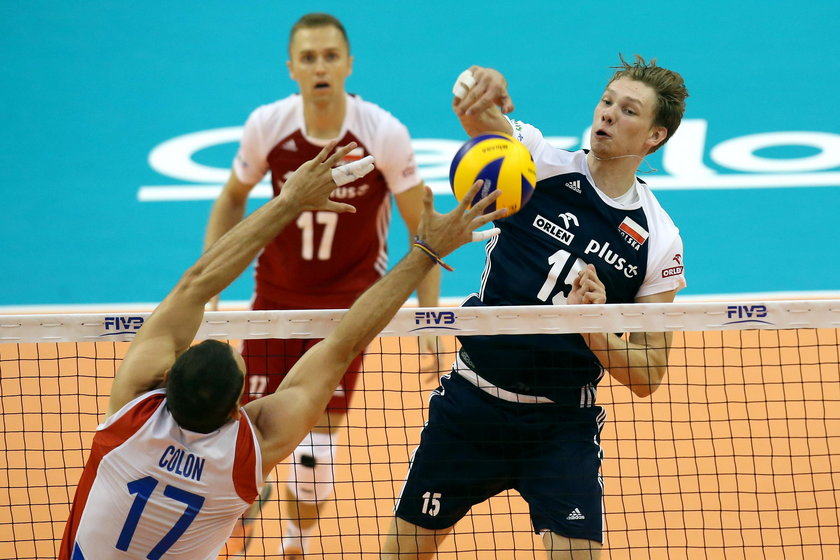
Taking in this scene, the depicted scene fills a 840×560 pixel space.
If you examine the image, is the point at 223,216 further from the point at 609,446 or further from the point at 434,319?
the point at 609,446

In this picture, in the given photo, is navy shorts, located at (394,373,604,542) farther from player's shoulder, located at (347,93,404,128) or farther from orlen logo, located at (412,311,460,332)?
player's shoulder, located at (347,93,404,128)

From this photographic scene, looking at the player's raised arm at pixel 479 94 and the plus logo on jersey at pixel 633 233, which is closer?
the player's raised arm at pixel 479 94

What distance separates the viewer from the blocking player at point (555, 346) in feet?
16.3

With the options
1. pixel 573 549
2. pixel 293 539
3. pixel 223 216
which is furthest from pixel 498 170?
pixel 223 216

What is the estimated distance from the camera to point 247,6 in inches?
600

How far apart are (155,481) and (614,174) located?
2657 millimetres

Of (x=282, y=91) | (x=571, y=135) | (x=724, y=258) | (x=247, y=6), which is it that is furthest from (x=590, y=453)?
(x=247, y=6)

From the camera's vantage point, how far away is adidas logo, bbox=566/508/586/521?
16.0ft

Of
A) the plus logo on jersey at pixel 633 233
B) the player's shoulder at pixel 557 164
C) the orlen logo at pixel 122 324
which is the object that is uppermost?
the player's shoulder at pixel 557 164

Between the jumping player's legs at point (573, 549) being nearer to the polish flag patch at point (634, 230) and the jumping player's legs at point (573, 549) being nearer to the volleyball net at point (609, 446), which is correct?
the volleyball net at point (609, 446)

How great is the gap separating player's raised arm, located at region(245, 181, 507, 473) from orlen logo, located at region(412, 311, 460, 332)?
22.2 inches

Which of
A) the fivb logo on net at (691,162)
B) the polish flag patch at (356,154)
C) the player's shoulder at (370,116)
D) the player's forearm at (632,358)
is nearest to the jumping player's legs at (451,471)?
the player's forearm at (632,358)

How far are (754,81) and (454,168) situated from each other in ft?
33.2

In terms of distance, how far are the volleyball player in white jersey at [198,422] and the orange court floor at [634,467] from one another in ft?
5.53
